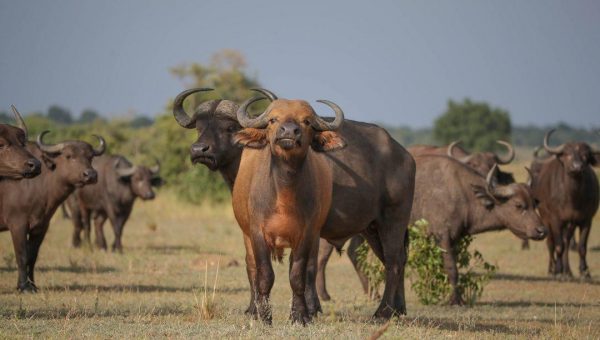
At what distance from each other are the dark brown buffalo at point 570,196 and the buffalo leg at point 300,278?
1012 centimetres

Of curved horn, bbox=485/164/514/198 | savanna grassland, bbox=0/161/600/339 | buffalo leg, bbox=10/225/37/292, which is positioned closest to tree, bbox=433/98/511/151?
savanna grassland, bbox=0/161/600/339

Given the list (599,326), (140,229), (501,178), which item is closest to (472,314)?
(599,326)

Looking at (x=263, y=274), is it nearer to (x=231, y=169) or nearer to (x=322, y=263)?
(x=231, y=169)

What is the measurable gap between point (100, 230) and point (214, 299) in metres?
10.3

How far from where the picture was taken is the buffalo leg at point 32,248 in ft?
40.7

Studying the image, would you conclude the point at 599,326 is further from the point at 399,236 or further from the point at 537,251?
the point at 537,251

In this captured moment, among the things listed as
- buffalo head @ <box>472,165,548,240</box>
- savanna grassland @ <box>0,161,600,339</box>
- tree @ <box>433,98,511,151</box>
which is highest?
tree @ <box>433,98,511,151</box>

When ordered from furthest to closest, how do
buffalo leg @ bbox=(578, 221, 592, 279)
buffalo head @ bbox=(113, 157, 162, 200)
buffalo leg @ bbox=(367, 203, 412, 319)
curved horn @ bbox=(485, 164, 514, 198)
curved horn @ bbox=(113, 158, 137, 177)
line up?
1. buffalo head @ bbox=(113, 157, 162, 200)
2. curved horn @ bbox=(113, 158, 137, 177)
3. buffalo leg @ bbox=(578, 221, 592, 279)
4. curved horn @ bbox=(485, 164, 514, 198)
5. buffalo leg @ bbox=(367, 203, 412, 319)

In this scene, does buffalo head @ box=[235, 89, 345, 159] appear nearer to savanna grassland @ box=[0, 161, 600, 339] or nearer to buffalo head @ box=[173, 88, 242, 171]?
buffalo head @ box=[173, 88, 242, 171]

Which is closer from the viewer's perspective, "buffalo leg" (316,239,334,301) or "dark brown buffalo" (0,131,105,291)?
"dark brown buffalo" (0,131,105,291)

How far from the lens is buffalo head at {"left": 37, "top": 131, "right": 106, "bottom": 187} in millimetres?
13281

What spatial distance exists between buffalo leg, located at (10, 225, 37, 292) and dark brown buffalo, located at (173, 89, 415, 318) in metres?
3.23

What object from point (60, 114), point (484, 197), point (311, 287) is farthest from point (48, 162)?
point (60, 114)

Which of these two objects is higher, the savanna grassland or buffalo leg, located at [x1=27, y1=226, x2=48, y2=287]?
buffalo leg, located at [x1=27, y1=226, x2=48, y2=287]
